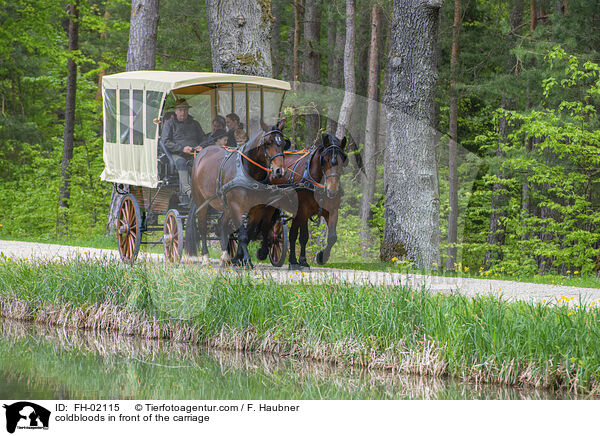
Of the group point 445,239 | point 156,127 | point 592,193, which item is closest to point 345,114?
point 445,239

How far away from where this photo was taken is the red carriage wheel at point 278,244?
464 inches

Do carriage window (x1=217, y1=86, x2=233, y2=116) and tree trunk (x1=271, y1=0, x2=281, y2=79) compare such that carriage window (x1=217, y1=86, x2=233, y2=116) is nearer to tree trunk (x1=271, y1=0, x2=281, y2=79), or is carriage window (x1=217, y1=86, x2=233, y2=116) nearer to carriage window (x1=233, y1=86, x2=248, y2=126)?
carriage window (x1=233, y1=86, x2=248, y2=126)

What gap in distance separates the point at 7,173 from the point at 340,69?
13.5 m

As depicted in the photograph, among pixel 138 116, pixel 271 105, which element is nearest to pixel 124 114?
pixel 138 116

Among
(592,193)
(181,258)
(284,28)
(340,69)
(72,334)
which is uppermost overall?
(284,28)

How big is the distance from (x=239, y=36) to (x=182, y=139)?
306 centimetres

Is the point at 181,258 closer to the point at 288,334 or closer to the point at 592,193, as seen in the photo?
the point at 288,334

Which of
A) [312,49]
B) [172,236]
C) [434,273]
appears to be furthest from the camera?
[312,49]

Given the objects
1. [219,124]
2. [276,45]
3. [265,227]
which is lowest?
[265,227]

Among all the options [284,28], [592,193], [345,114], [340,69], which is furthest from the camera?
[284,28]

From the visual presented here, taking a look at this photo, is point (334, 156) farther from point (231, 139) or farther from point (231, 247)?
point (231, 247)

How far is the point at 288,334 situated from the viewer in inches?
315

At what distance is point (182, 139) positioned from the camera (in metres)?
11.6
